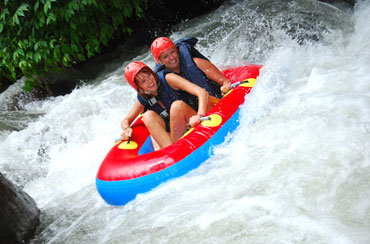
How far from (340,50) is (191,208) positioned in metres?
2.92

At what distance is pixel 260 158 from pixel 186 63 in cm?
134

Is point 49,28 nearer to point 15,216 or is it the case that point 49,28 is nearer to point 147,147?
point 147,147

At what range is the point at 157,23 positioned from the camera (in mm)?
7613

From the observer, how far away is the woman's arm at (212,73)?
11.6 feet

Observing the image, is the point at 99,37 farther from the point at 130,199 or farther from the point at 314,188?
the point at 314,188

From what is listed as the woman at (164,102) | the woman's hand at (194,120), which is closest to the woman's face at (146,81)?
the woman at (164,102)

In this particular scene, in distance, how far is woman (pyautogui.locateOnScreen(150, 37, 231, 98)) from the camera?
3.44 meters

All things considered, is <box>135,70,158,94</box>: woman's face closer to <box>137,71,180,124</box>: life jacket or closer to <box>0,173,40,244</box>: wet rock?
<box>137,71,180,124</box>: life jacket

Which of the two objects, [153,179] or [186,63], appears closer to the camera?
[153,179]

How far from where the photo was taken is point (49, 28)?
5.85 metres

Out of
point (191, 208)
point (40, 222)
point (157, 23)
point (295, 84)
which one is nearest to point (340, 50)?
point (295, 84)

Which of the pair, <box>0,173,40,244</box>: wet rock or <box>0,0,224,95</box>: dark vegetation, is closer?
<box>0,173,40,244</box>: wet rock

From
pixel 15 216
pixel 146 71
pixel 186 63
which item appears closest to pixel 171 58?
pixel 186 63

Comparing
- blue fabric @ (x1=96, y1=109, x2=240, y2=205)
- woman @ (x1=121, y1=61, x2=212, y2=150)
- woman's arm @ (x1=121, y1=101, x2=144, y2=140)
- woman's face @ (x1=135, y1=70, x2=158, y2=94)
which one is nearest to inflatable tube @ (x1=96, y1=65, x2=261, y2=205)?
blue fabric @ (x1=96, y1=109, x2=240, y2=205)
